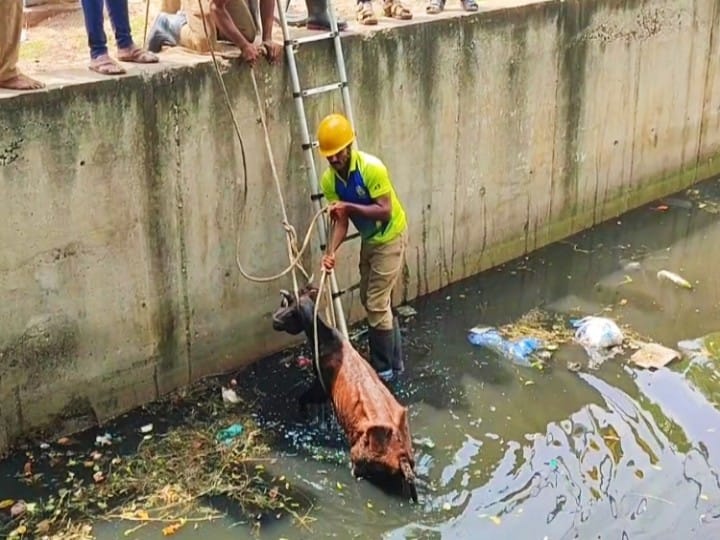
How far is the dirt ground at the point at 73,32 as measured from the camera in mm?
8438

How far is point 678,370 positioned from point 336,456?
325cm

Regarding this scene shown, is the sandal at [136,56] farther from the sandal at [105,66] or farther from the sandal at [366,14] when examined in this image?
the sandal at [366,14]

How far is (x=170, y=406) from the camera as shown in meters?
8.20

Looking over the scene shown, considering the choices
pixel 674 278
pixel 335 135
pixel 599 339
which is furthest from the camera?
pixel 674 278

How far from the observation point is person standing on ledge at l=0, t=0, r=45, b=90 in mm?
7074

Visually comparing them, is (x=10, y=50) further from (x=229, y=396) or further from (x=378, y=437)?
(x=378, y=437)

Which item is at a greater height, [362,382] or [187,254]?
[187,254]

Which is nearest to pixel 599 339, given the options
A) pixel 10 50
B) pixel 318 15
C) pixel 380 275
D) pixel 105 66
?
pixel 380 275

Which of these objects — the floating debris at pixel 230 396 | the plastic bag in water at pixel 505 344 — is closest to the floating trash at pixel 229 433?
the floating debris at pixel 230 396

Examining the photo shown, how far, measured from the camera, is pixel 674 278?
35.1ft

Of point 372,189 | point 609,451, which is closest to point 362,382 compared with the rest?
point 372,189

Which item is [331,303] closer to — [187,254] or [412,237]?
[187,254]

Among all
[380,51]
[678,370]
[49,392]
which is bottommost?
[678,370]

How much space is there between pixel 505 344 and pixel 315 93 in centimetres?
284
